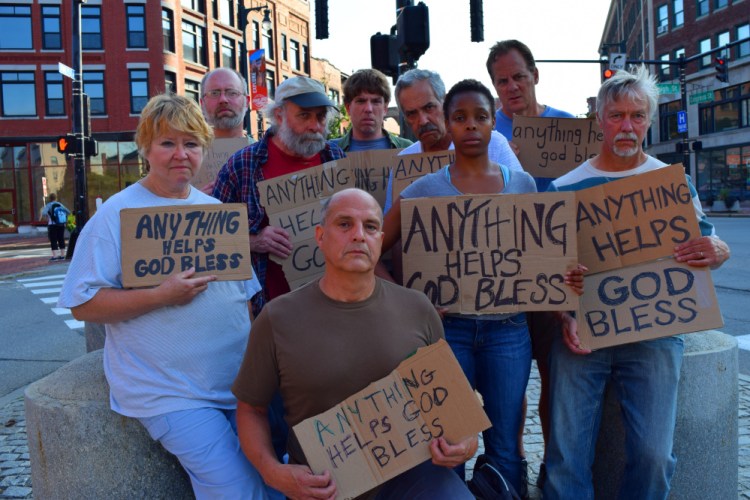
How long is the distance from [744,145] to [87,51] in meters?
36.1

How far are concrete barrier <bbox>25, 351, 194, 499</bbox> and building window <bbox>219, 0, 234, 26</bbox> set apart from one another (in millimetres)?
39275

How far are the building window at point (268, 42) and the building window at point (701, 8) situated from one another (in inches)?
1067

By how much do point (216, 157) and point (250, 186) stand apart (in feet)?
3.69

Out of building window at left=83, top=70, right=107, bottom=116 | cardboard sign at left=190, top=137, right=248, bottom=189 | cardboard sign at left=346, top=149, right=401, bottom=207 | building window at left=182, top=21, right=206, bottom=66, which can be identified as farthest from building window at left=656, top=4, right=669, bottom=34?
cardboard sign at left=346, top=149, right=401, bottom=207

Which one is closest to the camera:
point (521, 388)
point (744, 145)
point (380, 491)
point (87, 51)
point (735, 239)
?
point (380, 491)

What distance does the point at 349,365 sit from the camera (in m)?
2.47

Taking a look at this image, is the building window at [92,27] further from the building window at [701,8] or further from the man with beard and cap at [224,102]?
the building window at [701,8]

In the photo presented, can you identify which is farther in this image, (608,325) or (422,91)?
(422,91)

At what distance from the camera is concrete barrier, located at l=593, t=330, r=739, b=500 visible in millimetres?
2963

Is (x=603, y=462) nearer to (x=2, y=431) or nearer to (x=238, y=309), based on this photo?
(x=238, y=309)

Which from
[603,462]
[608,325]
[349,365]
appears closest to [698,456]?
[603,462]

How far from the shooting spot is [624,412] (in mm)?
2820

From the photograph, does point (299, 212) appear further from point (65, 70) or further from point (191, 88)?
point (191, 88)

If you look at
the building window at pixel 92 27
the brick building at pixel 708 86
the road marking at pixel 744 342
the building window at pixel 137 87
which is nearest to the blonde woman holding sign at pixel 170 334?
the road marking at pixel 744 342
